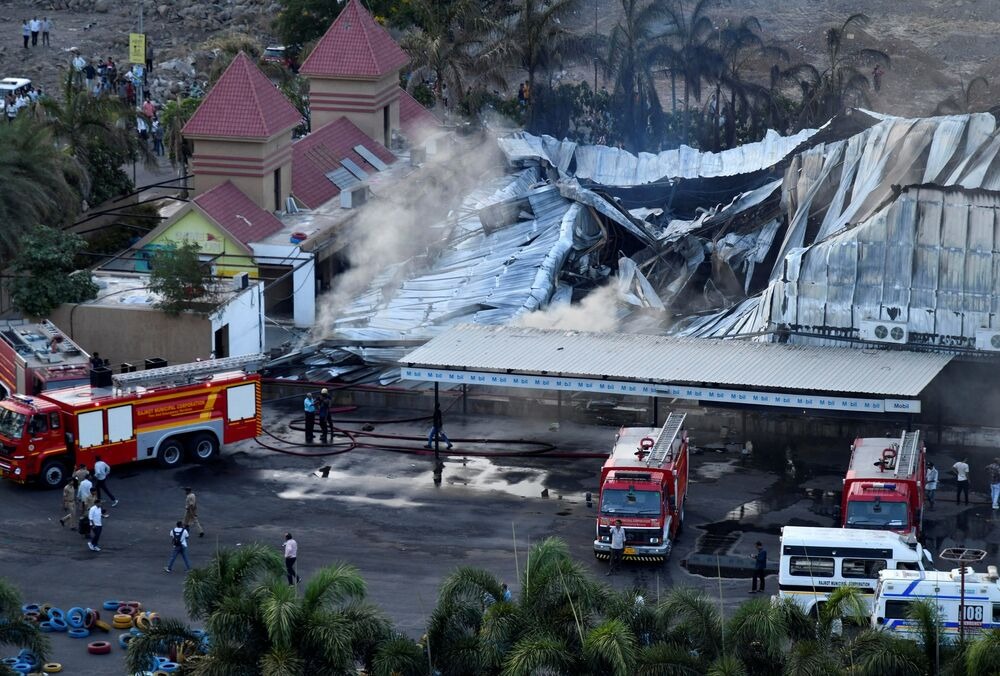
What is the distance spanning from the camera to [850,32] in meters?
95.9

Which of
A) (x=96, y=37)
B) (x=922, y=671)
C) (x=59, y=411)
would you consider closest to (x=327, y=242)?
A: (x=59, y=411)

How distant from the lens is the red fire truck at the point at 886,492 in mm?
35625

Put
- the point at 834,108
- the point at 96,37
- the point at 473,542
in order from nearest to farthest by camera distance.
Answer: the point at 473,542, the point at 834,108, the point at 96,37

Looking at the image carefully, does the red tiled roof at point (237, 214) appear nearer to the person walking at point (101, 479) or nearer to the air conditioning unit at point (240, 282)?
the air conditioning unit at point (240, 282)

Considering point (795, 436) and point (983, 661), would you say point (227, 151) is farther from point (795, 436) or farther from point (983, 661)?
point (983, 661)

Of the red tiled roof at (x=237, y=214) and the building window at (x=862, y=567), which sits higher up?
the red tiled roof at (x=237, y=214)

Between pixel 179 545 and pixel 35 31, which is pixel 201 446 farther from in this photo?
pixel 35 31

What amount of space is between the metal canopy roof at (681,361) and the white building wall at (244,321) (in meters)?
6.99

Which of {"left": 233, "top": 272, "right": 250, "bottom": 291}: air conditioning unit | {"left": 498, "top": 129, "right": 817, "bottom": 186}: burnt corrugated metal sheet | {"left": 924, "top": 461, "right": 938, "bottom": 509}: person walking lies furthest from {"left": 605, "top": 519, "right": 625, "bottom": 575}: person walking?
{"left": 498, "top": 129, "right": 817, "bottom": 186}: burnt corrugated metal sheet

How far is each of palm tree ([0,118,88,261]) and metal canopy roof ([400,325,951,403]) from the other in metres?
14.2

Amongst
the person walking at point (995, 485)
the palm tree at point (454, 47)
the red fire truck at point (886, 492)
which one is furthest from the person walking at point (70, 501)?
the palm tree at point (454, 47)

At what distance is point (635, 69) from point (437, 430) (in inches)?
1463

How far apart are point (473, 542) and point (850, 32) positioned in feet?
211

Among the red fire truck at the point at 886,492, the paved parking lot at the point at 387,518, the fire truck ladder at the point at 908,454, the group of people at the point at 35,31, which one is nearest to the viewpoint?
the paved parking lot at the point at 387,518
